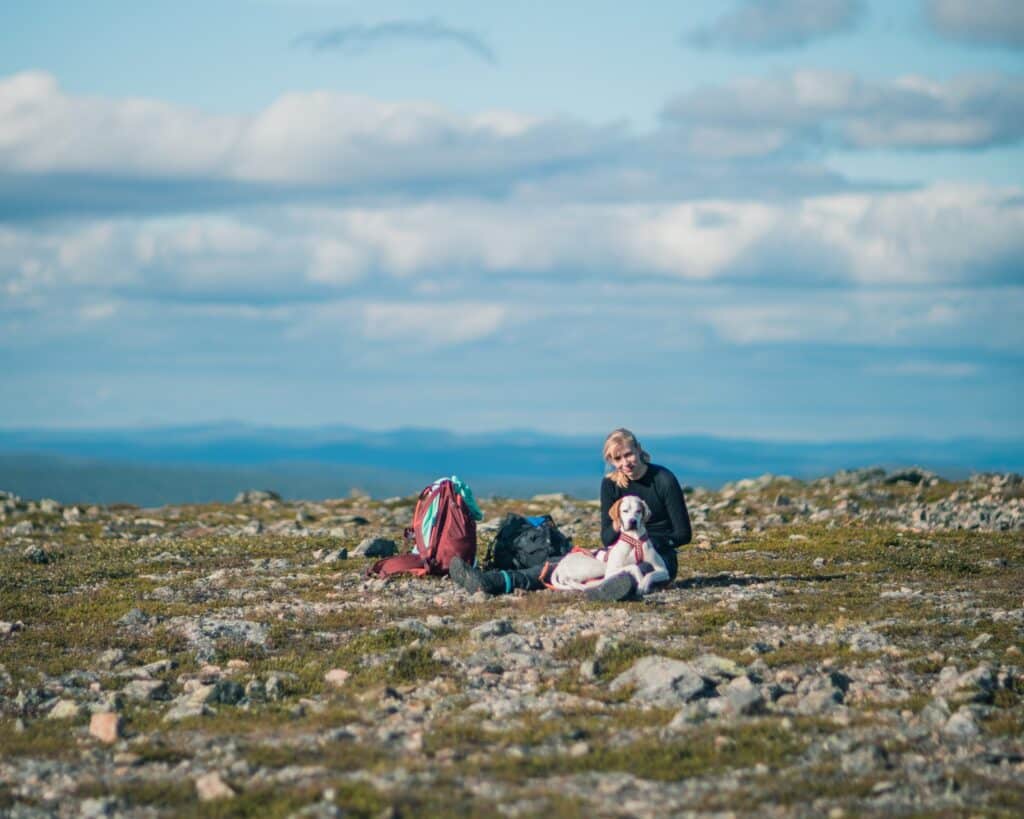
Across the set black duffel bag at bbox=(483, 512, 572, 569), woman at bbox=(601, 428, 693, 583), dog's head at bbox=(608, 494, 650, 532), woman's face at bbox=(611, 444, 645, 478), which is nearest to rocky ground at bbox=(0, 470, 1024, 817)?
woman at bbox=(601, 428, 693, 583)

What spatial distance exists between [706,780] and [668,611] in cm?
713

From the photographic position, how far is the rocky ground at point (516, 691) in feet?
37.4

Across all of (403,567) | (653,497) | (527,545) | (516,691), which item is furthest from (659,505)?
(516,691)

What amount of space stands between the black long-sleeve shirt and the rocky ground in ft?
2.93

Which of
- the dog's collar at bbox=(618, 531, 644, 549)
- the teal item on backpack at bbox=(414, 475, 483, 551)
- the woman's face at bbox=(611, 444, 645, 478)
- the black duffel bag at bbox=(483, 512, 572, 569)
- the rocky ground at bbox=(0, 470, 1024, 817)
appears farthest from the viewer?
the teal item on backpack at bbox=(414, 475, 483, 551)

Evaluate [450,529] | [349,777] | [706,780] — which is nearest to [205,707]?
[349,777]

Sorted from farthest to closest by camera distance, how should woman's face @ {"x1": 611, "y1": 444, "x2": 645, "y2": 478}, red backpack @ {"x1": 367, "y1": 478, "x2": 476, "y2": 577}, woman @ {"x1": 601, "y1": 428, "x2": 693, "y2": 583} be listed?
1. red backpack @ {"x1": 367, "y1": 478, "x2": 476, "y2": 577}
2. woman @ {"x1": 601, "y1": 428, "x2": 693, "y2": 583}
3. woman's face @ {"x1": 611, "y1": 444, "x2": 645, "y2": 478}

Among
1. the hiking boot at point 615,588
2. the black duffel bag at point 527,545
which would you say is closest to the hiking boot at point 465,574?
the black duffel bag at point 527,545

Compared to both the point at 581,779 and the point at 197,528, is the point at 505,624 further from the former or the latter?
the point at 197,528

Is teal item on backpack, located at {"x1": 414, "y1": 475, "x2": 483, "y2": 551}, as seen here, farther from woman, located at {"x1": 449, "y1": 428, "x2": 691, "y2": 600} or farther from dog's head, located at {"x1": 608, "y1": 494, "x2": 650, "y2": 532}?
dog's head, located at {"x1": 608, "y1": 494, "x2": 650, "y2": 532}

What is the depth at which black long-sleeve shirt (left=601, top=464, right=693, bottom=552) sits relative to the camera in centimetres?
1998

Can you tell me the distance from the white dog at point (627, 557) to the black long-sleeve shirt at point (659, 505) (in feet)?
0.46

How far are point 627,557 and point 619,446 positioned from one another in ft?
5.16

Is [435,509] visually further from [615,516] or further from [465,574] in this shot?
[615,516]
